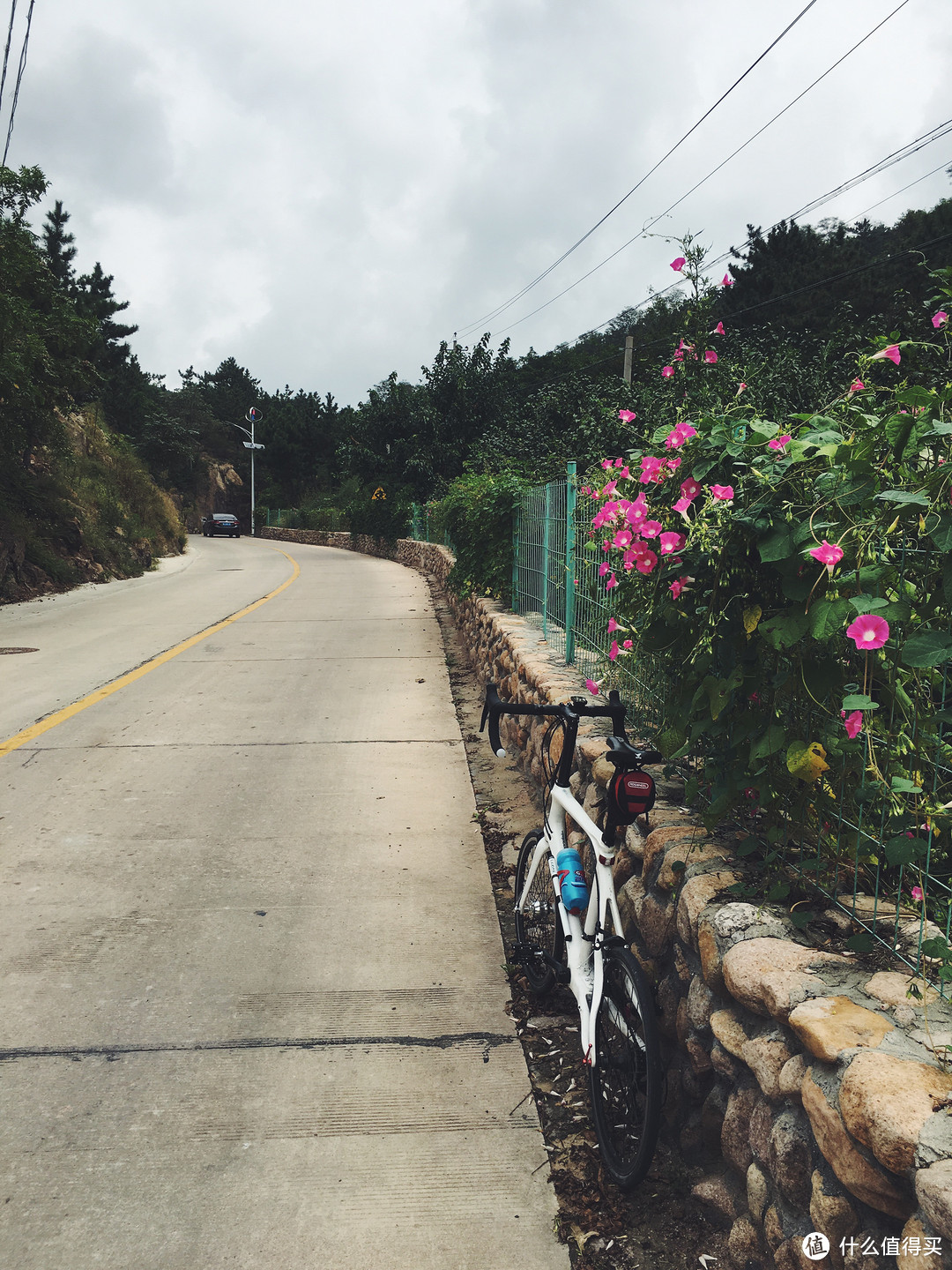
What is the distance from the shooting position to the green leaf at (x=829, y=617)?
209cm

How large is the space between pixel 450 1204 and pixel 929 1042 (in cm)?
137

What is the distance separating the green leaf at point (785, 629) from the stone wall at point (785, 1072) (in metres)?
0.75

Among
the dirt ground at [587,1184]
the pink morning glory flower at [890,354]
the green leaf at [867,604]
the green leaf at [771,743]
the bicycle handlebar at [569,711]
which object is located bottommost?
the dirt ground at [587,1184]

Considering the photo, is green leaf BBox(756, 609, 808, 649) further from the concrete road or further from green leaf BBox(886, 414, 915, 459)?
the concrete road

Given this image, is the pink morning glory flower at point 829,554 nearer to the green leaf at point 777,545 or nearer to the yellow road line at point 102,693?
the green leaf at point 777,545

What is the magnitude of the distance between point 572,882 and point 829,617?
1.24 m

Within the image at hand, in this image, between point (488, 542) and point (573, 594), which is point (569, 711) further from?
point (488, 542)

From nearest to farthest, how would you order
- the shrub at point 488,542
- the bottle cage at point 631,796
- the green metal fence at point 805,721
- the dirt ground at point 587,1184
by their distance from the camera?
the green metal fence at point 805,721 < the dirt ground at point 587,1184 < the bottle cage at point 631,796 < the shrub at point 488,542

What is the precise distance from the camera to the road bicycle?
2.35 meters

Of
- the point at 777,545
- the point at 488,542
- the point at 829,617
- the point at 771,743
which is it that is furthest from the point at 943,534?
the point at 488,542

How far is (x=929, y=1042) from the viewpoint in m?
1.84

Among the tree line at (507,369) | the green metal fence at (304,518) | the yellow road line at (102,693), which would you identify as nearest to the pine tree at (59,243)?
the tree line at (507,369)

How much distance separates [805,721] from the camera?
246cm

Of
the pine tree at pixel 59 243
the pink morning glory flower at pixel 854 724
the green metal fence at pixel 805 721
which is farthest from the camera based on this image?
the pine tree at pixel 59 243
